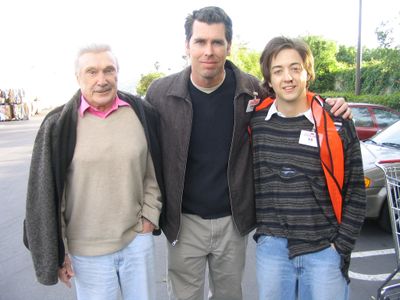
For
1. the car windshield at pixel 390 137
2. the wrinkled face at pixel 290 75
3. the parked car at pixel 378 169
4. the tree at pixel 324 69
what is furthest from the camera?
the tree at pixel 324 69

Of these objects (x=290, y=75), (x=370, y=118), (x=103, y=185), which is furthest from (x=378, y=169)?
(x=370, y=118)

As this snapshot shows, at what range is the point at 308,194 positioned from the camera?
230cm

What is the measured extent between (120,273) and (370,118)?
27.2 feet

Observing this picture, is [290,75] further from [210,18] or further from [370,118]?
[370,118]

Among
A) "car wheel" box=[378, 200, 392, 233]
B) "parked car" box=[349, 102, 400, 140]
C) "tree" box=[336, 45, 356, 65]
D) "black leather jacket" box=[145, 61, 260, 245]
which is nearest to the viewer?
"black leather jacket" box=[145, 61, 260, 245]

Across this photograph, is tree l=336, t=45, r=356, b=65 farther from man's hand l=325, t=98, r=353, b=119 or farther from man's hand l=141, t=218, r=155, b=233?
man's hand l=141, t=218, r=155, b=233

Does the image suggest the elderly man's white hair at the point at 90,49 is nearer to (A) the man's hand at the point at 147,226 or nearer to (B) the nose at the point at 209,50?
(B) the nose at the point at 209,50

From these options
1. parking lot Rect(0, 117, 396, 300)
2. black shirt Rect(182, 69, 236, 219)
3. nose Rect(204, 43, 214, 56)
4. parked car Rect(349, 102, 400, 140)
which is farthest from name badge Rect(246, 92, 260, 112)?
parked car Rect(349, 102, 400, 140)

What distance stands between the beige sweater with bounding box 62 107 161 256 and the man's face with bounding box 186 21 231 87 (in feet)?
2.01

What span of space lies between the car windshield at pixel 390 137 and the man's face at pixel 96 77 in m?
4.45

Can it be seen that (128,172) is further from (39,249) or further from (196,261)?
(196,261)

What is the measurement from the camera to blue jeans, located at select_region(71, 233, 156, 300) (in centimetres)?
239

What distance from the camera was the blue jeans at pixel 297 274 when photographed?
2.28 m

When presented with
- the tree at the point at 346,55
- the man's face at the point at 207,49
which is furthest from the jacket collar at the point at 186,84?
the tree at the point at 346,55
